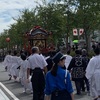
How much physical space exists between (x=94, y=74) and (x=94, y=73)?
32 millimetres

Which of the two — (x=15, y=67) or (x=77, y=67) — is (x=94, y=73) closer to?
(x=77, y=67)

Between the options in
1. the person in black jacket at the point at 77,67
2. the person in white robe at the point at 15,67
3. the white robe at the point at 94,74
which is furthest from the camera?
the person in white robe at the point at 15,67

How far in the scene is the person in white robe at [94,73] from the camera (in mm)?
9124

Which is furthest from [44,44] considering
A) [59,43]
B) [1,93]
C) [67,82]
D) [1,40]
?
[1,40]

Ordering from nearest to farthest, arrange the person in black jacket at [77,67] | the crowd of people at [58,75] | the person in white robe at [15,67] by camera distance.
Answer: the crowd of people at [58,75] < the person in black jacket at [77,67] < the person in white robe at [15,67]

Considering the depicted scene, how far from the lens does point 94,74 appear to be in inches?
363

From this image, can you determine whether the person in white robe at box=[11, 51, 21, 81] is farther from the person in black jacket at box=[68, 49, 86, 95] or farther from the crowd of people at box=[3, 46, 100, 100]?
the person in black jacket at box=[68, 49, 86, 95]

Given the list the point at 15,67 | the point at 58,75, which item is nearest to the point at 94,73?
the point at 58,75

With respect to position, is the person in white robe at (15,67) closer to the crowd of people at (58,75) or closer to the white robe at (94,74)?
the crowd of people at (58,75)

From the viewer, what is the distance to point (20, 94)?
44.2ft

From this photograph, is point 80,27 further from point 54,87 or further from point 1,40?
point 1,40

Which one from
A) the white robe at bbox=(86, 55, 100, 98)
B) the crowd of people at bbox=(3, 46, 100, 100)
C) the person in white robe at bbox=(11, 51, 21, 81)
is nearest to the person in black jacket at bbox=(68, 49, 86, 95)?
the crowd of people at bbox=(3, 46, 100, 100)

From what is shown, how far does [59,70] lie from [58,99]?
486mm

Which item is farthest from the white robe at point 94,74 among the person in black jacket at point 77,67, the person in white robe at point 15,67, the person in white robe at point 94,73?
the person in white robe at point 15,67
